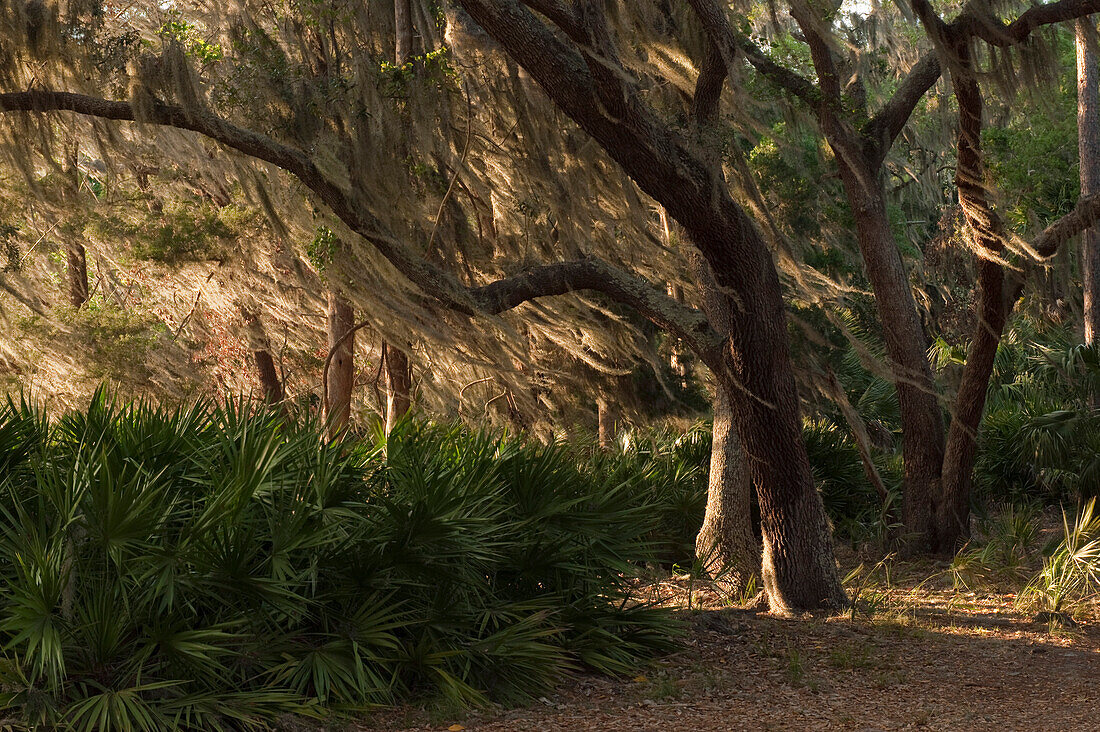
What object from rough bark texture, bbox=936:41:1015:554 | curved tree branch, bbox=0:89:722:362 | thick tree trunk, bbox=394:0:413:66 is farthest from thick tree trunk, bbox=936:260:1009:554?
thick tree trunk, bbox=394:0:413:66

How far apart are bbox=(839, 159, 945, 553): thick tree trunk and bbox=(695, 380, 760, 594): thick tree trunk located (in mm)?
1727

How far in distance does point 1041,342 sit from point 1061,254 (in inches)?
345

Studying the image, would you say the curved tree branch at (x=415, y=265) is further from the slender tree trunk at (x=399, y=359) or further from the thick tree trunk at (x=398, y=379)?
the thick tree trunk at (x=398, y=379)

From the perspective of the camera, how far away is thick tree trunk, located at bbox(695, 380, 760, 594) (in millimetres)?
10352

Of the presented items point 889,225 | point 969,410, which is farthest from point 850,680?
point 889,225

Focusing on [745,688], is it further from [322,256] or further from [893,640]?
[322,256]

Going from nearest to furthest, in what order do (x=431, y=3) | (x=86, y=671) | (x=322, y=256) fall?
(x=86, y=671)
(x=322, y=256)
(x=431, y=3)

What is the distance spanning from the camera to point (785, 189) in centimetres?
1553

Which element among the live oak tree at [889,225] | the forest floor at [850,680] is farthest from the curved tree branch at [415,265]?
the forest floor at [850,680]

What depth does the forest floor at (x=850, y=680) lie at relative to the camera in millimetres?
5566

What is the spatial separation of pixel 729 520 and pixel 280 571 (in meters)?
6.09

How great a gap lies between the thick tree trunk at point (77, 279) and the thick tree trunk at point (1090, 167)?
14754 millimetres

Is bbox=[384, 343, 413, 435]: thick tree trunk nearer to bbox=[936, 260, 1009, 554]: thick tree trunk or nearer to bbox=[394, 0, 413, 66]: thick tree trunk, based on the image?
bbox=[394, 0, 413, 66]: thick tree trunk

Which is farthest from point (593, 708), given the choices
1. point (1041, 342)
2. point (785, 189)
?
point (1041, 342)
